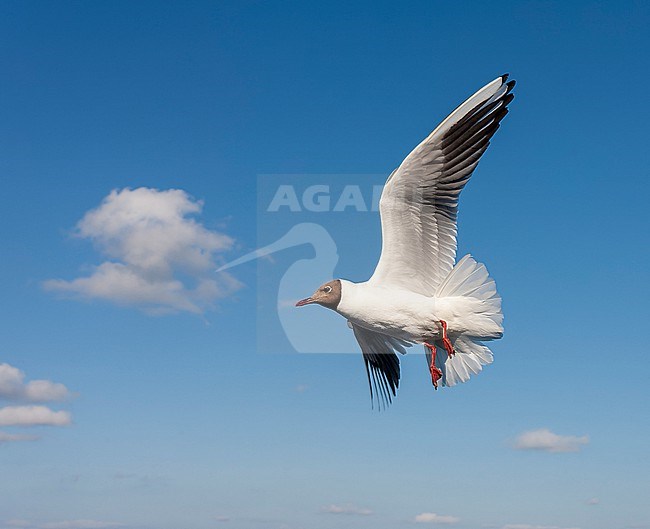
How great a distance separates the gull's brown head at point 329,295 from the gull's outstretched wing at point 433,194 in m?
0.42

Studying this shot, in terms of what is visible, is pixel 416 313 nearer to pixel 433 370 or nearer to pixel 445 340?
pixel 445 340

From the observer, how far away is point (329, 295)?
8.44 m

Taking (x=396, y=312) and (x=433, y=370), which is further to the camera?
(x=433, y=370)

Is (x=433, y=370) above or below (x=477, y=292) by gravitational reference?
below

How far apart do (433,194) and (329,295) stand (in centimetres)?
149

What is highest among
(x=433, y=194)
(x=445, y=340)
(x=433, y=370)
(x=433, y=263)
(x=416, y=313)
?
(x=433, y=194)

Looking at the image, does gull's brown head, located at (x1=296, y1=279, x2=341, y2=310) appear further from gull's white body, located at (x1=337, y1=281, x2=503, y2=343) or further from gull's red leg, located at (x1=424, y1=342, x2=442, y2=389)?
gull's red leg, located at (x1=424, y1=342, x2=442, y2=389)

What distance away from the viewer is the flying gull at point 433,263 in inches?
312

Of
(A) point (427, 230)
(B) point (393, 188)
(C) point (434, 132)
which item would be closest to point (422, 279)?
(A) point (427, 230)

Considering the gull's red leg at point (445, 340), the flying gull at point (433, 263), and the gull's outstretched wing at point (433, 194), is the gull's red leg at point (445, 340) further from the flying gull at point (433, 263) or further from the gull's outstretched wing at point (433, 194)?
the gull's outstretched wing at point (433, 194)

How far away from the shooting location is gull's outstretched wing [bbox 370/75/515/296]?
7871 mm

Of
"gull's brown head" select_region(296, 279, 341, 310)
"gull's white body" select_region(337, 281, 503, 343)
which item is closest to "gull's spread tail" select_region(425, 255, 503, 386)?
"gull's white body" select_region(337, 281, 503, 343)

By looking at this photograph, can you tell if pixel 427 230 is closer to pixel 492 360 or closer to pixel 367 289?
pixel 367 289

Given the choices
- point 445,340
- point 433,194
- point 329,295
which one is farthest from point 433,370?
point 433,194
